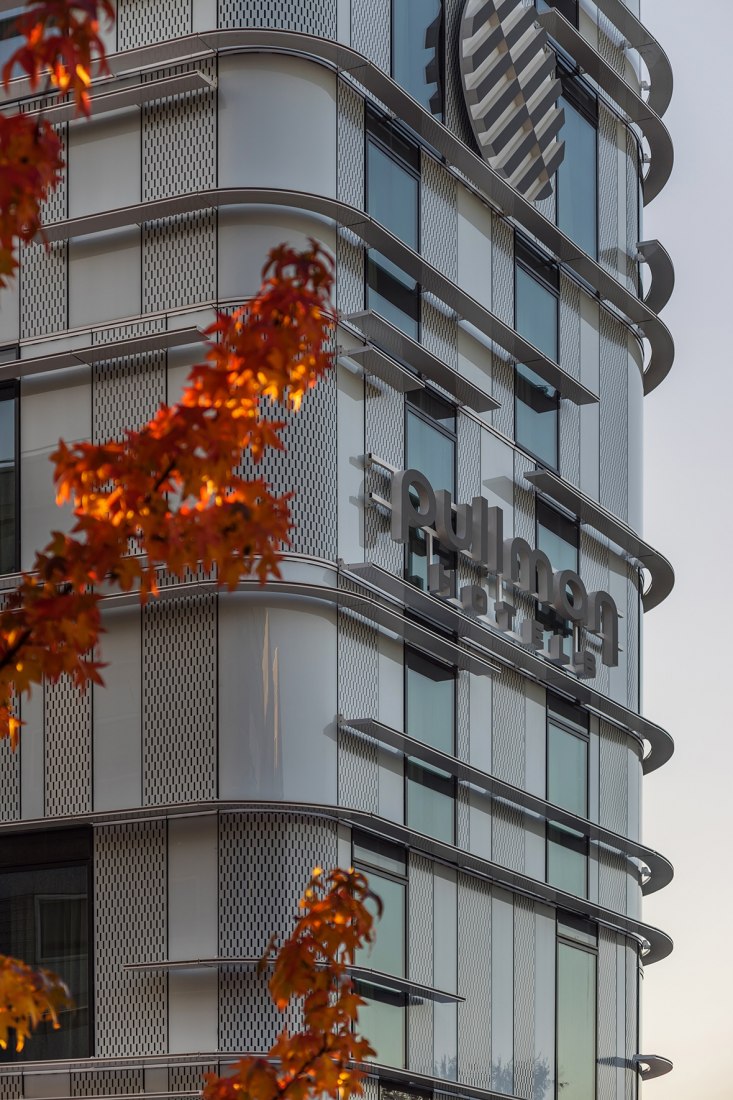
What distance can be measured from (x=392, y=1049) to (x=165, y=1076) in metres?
3.20

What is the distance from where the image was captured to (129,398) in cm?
2481

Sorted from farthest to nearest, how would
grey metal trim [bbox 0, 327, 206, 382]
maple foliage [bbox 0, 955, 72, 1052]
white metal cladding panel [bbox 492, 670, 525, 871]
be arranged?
white metal cladding panel [bbox 492, 670, 525, 871], grey metal trim [bbox 0, 327, 206, 382], maple foliage [bbox 0, 955, 72, 1052]

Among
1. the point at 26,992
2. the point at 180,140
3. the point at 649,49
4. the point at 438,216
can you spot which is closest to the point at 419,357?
the point at 438,216

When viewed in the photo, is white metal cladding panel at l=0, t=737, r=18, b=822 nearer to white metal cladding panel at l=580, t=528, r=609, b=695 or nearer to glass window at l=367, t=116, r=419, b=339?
glass window at l=367, t=116, r=419, b=339

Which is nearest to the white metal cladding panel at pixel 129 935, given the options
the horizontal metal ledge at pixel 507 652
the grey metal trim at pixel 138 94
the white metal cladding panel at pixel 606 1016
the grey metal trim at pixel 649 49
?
the horizontal metal ledge at pixel 507 652

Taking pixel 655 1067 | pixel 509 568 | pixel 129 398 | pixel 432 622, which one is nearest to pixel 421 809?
pixel 432 622

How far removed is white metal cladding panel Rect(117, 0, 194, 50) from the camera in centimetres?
2562

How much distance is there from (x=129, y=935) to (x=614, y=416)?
14.1 meters

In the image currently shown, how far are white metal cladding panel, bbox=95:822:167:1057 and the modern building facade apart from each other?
0.11 ft

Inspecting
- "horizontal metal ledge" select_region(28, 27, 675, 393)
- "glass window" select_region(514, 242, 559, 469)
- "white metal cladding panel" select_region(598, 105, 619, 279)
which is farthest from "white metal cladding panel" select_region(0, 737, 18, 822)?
"white metal cladding panel" select_region(598, 105, 619, 279)

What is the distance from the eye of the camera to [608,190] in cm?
3456

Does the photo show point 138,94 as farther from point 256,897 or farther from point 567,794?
point 567,794

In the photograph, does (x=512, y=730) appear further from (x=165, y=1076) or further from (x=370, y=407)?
(x=165, y=1076)

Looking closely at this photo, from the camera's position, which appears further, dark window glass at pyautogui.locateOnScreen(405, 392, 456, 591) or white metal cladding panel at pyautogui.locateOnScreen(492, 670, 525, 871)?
white metal cladding panel at pyautogui.locateOnScreen(492, 670, 525, 871)
